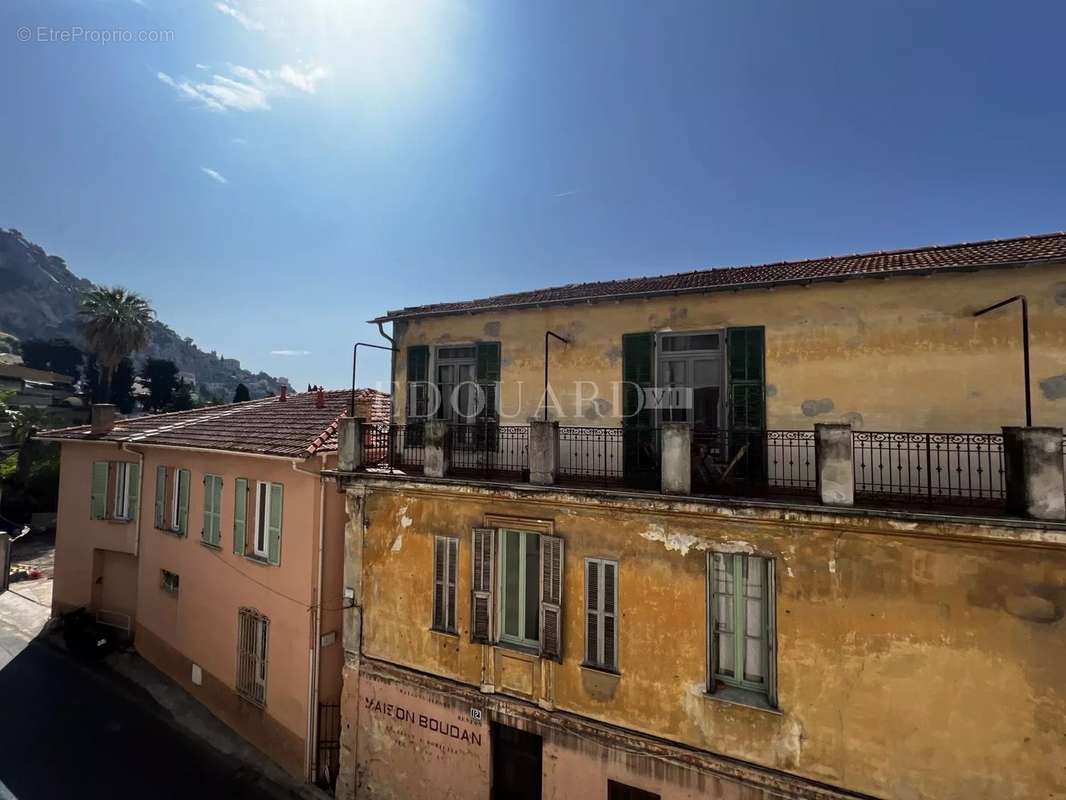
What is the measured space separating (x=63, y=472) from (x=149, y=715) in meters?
9.63

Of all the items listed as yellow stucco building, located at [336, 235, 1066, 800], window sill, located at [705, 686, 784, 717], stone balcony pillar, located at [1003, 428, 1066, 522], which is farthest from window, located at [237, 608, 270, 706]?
stone balcony pillar, located at [1003, 428, 1066, 522]

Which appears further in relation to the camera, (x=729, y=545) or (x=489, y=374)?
(x=489, y=374)

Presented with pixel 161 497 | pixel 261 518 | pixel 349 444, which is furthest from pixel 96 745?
pixel 349 444

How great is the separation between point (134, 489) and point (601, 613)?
53.1 feet

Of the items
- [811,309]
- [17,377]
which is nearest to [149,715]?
[811,309]

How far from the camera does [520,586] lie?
8.87 metres

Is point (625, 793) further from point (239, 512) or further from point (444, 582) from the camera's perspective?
Answer: point (239, 512)

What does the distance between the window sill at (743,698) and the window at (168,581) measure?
14.9m

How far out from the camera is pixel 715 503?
23.1 ft

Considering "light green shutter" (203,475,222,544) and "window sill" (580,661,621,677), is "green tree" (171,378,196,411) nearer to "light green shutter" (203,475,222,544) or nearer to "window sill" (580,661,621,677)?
"light green shutter" (203,475,222,544)

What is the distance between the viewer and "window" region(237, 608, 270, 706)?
1200 centimetres

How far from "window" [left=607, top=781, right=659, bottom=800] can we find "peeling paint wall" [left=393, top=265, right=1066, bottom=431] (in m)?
5.65

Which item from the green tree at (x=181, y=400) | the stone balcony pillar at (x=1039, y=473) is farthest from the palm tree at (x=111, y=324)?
the stone balcony pillar at (x=1039, y=473)


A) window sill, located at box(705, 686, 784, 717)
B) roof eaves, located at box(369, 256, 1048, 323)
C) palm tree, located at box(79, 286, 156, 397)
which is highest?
palm tree, located at box(79, 286, 156, 397)
